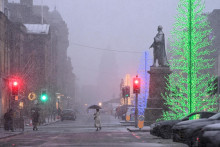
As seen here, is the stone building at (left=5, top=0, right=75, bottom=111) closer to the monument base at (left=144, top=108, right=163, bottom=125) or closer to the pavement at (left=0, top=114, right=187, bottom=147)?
the monument base at (left=144, top=108, right=163, bottom=125)

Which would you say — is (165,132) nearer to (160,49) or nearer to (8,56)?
(160,49)

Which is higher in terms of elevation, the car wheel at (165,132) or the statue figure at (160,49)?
the statue figure at (160,49)

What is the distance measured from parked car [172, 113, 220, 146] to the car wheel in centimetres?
515

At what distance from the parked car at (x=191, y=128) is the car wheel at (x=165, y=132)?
5.15 m

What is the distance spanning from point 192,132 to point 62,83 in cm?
13195

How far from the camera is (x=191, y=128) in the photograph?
1803 cm

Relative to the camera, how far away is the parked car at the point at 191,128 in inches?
693

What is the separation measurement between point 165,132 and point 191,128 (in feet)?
20.5

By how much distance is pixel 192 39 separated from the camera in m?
30.5

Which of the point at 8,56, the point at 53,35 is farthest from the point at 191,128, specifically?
the point at 53,35

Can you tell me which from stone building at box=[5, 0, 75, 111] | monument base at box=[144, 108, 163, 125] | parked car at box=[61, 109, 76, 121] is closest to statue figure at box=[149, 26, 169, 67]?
→ monument base at box=[144, 108, 163, 125]

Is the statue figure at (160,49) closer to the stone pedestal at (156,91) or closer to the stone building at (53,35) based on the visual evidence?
the stone pedestal at (156,91)

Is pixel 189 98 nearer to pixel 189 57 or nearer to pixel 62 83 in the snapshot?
pixel 189 57

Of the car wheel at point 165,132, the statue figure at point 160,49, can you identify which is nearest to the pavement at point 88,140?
the car wheel at point 165,132
